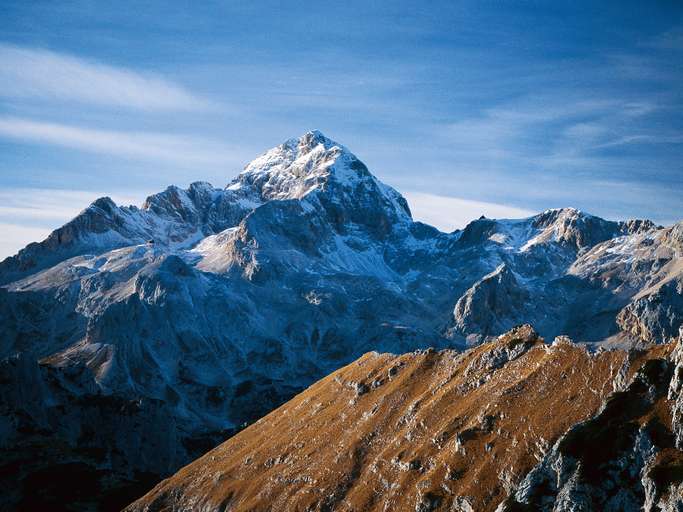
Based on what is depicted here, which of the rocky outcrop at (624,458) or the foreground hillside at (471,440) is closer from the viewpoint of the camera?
the rocky outcrop at (624,458)

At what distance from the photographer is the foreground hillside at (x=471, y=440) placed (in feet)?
309

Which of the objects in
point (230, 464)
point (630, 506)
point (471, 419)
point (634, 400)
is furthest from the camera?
point (230, 464)

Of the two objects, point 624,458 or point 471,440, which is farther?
point 471,440

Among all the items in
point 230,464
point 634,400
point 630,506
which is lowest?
point 230,464

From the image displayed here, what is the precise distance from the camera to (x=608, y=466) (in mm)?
94438

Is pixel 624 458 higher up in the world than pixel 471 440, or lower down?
higher up

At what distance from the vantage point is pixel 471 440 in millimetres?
122938

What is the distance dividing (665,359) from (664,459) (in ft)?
50.9

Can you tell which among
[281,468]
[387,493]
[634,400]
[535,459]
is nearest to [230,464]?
[281,468]

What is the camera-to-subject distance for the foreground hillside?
9431 centimetres

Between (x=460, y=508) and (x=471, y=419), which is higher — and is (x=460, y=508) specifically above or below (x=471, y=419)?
below

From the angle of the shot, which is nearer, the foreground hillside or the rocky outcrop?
the rocky outcrop

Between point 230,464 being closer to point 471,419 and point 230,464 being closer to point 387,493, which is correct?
point 387,493

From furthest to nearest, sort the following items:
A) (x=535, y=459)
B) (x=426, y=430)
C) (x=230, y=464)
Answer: (x=230, y=464) → (x=426, y=430) → (x=535, y=459)
